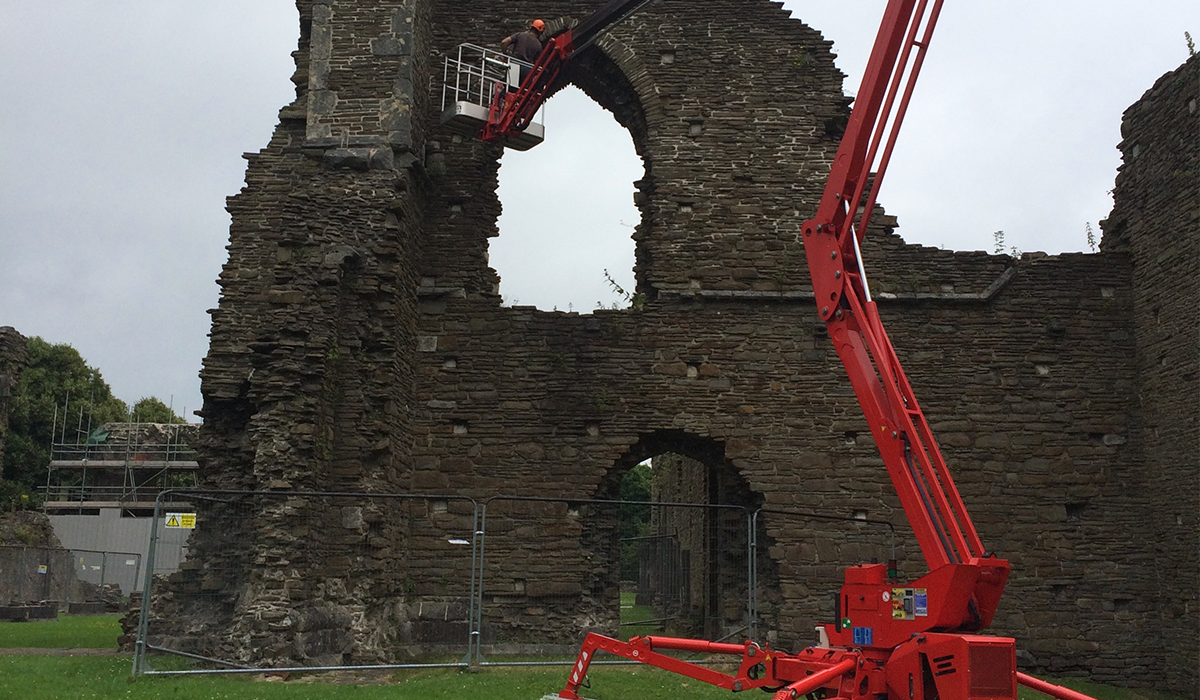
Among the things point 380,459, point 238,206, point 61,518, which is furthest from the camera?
point 61,518

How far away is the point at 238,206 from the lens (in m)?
14.3

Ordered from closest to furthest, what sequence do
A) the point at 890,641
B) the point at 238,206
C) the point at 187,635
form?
1. the point at 890,641
2. the point at 187,635
3. the point at 238,206

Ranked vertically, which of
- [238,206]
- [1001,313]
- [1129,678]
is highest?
[238,206]

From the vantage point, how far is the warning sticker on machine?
21.9 ft

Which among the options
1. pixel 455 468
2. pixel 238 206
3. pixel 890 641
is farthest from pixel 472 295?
pixel 890 641

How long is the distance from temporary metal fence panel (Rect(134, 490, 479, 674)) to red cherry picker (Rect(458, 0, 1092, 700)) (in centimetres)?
393

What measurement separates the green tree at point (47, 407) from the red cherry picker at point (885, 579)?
4067 cm

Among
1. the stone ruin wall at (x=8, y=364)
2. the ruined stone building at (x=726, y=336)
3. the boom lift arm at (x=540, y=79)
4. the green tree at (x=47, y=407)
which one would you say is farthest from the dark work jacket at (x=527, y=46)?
the green tree at (x=47, y=407)

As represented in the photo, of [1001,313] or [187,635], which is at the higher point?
[1001,313]

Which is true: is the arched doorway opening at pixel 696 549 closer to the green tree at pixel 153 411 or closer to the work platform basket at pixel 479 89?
the work platform basket at pixel 479 89

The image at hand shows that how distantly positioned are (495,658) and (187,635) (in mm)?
3578

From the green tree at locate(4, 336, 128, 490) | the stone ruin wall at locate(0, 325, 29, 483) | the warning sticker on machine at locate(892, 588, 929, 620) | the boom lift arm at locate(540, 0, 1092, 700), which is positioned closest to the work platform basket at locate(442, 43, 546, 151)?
the boom lift arm at locate(540, 0, 1092, 700)

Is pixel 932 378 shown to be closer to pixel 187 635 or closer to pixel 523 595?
pixel 523 595

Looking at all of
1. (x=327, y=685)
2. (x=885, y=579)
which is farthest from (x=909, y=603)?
(x=327, y=685)
